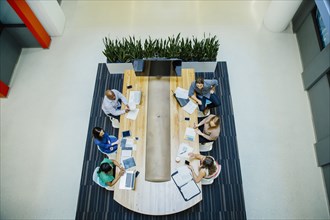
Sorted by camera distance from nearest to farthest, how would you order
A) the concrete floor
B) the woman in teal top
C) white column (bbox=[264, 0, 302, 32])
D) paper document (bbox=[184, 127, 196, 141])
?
the woman in teal top
paper document (bbox=[184, 127, 196, 141])
the concrete floor
white column (bbox=[264, 0, 302, 32])

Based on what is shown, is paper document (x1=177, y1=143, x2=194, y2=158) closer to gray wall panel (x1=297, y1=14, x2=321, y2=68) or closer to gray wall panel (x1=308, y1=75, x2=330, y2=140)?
gray wall panel (x1=308, y1=75, x2=330, y2=140)

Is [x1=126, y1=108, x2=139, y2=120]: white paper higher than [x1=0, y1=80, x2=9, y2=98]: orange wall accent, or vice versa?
[x1=0, y1=80, x2=9, y2=98]: orange wall accent

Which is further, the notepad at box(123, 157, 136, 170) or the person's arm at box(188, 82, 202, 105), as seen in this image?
the person's arm at box(188, 82, 202, 105)

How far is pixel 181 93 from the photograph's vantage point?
11.9 ft

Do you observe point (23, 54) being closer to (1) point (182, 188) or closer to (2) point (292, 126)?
(1) point (182, 188)

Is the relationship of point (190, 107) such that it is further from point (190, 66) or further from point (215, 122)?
point (190, 66)

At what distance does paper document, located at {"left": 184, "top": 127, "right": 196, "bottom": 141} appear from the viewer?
3.30 meters

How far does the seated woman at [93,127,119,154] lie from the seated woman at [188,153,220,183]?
44.3 inches

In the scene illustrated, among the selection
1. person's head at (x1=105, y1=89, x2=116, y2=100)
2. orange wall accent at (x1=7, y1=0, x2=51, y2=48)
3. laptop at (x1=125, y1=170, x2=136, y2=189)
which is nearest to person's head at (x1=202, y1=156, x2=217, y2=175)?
laptop at (x1=125, y1=170, x2=136, y2=189)

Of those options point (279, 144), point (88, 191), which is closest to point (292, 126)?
point (279, 144)

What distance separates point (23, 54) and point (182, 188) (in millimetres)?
4435

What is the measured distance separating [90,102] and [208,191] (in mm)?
2705

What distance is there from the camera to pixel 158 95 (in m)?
3.69

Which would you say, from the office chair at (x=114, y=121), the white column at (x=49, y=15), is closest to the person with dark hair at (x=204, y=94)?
the office chair at (x=114, y=121)
